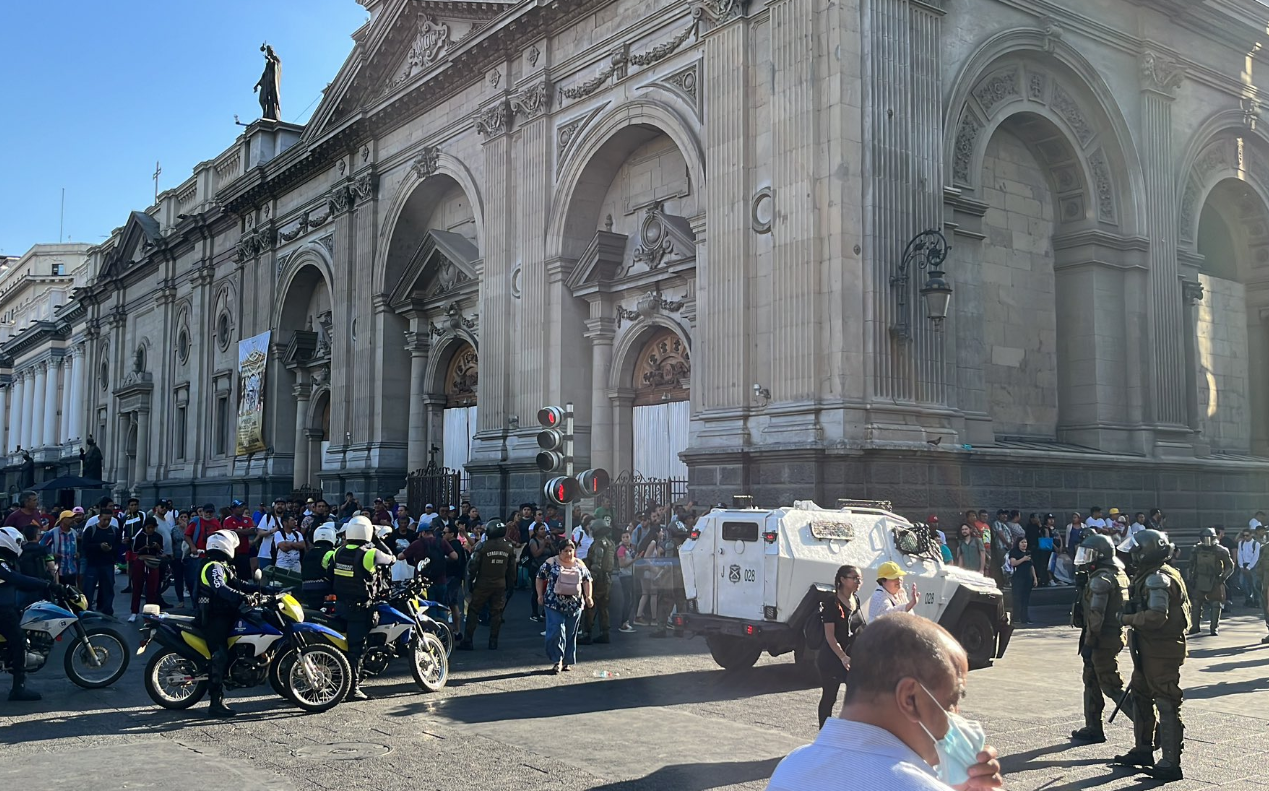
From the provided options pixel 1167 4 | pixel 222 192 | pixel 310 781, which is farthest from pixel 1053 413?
pixel 222 192

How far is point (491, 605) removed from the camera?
15172 millimetres

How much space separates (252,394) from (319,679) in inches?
1283

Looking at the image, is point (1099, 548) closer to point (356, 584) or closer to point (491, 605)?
point (356, 584)

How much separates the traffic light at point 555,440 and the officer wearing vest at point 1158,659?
8986 mm

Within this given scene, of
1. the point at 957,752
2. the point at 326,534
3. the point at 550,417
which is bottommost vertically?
the point at 957,752

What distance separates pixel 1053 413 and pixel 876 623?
22627mm

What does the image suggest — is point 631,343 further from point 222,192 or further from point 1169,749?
point 222,192

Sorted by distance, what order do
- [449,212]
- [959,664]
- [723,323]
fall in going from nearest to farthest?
[959,664] → [723,323] → [449,212]

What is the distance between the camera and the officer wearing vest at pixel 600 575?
51.9 feet

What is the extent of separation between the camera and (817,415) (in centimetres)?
1848

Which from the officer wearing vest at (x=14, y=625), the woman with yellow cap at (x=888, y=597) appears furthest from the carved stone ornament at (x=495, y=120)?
the woman with yellow cap at (x=888, y=597)

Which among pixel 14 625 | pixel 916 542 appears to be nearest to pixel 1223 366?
pixel 916 542

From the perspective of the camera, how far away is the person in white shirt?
8.04 ft

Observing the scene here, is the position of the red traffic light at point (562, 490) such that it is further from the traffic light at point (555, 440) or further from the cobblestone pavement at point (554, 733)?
the cobblestone pavement at point (554, 733)
